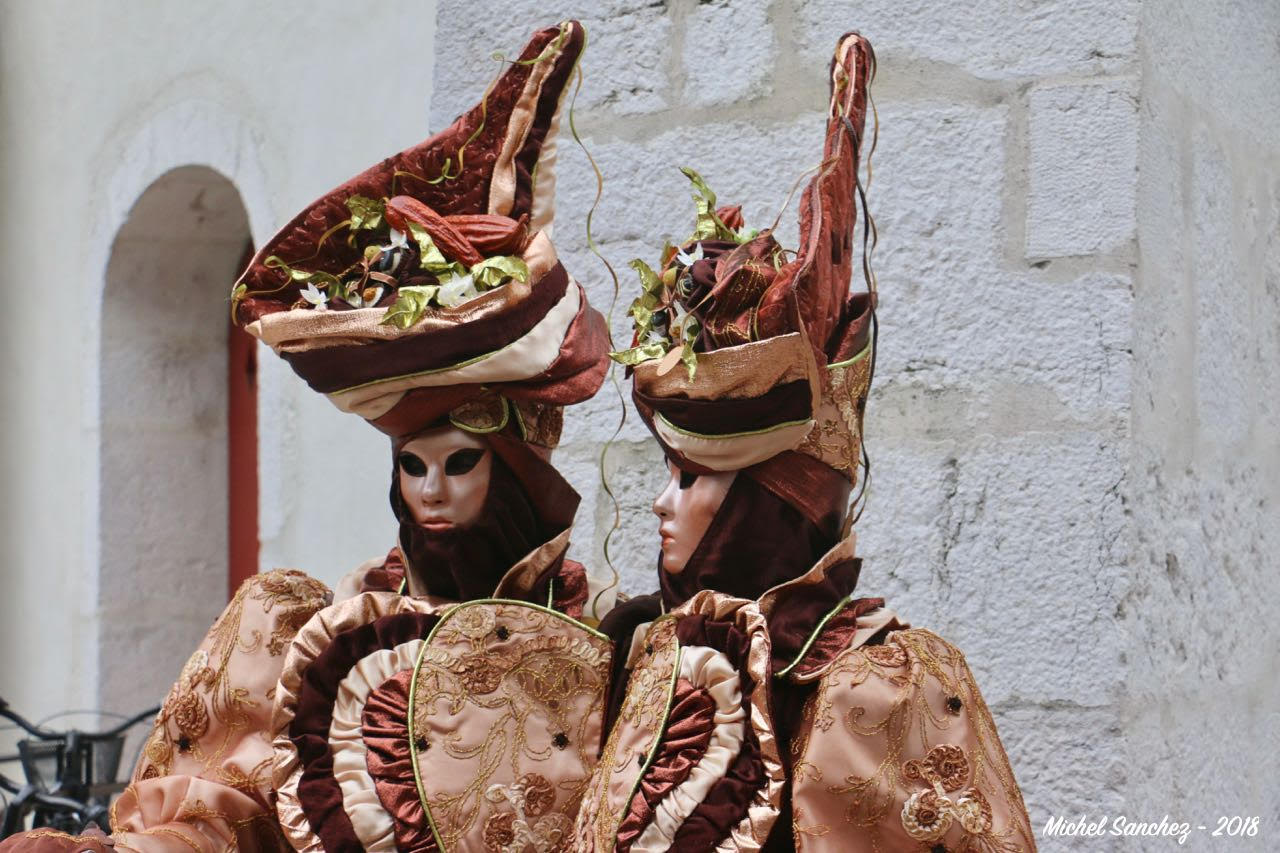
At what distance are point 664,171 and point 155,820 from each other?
1.33 meters

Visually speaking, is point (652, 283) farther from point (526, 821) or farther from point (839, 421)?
point (526, 821)

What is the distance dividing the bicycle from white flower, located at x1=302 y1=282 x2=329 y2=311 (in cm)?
130

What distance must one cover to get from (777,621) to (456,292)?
54 cm

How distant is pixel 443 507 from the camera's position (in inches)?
79.6

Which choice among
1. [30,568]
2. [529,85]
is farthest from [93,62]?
[529,85]

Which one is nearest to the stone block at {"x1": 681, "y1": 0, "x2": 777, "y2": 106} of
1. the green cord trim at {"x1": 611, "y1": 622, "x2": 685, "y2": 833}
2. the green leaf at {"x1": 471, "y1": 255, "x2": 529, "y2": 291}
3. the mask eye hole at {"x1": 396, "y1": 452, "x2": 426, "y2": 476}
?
the green leaf at {"x1": 471, "y1": 255, "x2": 529, "y2": 291}

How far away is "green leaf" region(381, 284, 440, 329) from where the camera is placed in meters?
1.95

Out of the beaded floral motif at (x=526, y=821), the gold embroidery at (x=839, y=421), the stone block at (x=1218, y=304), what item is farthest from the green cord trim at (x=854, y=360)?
the stone block at (x=1218, y=304)

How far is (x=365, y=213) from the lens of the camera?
6.89ft

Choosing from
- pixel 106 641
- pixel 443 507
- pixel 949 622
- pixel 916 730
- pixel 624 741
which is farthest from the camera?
pixel 106 641

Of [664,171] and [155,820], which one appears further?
[664,171]

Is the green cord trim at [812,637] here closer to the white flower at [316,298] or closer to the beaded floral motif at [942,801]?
the beaded floral motif at [942,801]

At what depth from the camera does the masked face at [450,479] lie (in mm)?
2021

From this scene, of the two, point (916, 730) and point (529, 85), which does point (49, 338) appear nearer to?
point (529, 85)
